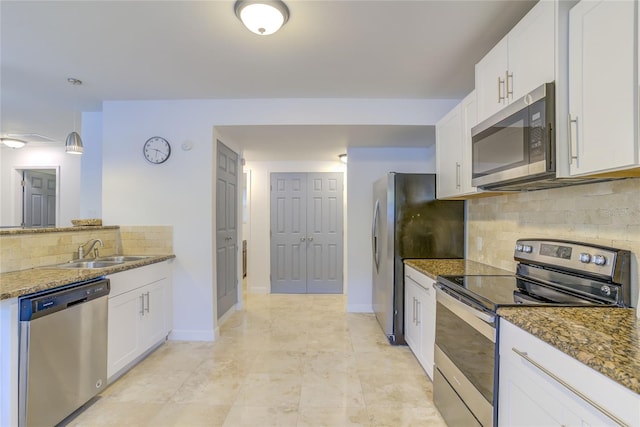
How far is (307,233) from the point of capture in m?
5.17

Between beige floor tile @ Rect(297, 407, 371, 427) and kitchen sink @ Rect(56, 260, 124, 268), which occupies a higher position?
kitchen sink @ Rect(56, 260, 124, 268)

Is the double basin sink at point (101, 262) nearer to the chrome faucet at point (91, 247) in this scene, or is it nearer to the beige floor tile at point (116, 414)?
the chrome faucet at point (91, 247)

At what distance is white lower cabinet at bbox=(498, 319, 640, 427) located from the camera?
31.9 inches

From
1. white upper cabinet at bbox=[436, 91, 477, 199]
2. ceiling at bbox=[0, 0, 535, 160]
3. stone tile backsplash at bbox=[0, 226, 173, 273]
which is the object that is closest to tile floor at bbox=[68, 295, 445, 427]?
stone tile backsplash at bbox=[0, 226, 173, 273]

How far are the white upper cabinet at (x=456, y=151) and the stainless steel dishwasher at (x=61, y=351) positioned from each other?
2.68 m

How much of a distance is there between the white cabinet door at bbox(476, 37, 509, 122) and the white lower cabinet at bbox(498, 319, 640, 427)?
126 centimetres

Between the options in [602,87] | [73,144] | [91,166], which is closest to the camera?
[602,87]

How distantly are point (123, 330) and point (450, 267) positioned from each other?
2599mm

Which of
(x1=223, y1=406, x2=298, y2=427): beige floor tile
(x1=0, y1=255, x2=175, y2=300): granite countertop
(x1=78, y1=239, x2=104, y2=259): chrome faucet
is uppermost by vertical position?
(x1=78, y1=239, x2=104, y2=259): chrome faucet

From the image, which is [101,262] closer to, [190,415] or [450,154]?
[190,415]

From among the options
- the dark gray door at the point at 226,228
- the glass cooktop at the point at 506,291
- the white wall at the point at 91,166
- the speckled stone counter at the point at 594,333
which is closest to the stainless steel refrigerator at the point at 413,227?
the glass cooktop at the point at 506,291

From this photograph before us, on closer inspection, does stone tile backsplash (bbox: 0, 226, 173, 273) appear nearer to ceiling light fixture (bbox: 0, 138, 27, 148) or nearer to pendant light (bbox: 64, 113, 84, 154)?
pendant light (bbox: 64, 113, 84, 154)

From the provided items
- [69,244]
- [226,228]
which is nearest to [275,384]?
[226,228]

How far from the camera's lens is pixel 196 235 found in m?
3.18
